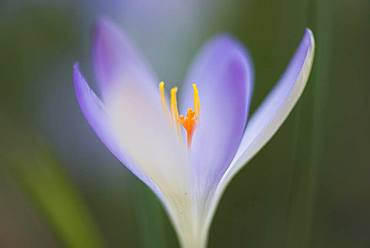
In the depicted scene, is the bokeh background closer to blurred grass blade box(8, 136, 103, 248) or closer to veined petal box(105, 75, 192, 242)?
blurred grass blade box(8, 136, 103, 248)

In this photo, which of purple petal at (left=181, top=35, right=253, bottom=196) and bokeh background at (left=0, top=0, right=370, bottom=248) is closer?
purple petal at (left=181, top=35, right=253, bottom=196)

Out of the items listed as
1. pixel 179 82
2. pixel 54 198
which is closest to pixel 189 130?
pixel 54 198

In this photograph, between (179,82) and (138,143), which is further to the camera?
(179,82)

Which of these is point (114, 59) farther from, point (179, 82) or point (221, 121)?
point (179, 82)

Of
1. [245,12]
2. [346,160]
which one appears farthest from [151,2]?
[346,160]

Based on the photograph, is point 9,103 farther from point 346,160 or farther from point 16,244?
point 346,160

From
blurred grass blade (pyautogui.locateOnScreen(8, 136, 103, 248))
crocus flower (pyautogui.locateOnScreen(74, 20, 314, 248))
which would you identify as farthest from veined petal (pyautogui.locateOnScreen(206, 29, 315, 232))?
blurred grass blade (pyautogui.locateOnScreen(8, 136, 103, 248))
